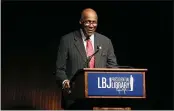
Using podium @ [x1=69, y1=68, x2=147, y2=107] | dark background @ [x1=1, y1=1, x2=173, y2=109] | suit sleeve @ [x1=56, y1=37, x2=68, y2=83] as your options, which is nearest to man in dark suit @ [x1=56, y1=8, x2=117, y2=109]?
suit sleeve @ [x1=56, y1=37, x2=68, y2=83]

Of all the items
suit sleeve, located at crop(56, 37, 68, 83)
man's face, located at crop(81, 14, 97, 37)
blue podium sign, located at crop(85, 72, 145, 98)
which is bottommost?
blue podium sign, located at crop(85, 72, 145, 98)

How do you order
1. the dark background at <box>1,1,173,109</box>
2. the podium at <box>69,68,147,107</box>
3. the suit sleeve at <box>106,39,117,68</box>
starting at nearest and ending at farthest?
the podium at <box>69,68,147,107</box> → the suit sleeve at <box>106,39,117,68</box> → the dark background at <box>1,1,173,109</box>

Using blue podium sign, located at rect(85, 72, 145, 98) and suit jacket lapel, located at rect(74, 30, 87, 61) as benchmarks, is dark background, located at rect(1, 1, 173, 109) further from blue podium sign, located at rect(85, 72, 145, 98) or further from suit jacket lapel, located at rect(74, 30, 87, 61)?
blue podium sign, located at rect(85, 72, 145, 98)

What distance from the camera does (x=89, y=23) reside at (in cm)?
527

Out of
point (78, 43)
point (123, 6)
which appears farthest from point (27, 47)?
point (78, 43)

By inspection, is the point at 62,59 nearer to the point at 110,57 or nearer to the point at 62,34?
the point at 110,57

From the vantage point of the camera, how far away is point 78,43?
5336 millimetres

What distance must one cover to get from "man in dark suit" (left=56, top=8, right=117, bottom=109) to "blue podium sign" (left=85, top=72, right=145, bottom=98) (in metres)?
0.39

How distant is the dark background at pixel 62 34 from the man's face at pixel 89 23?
252cm

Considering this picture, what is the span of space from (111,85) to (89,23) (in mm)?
666

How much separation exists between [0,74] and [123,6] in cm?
181

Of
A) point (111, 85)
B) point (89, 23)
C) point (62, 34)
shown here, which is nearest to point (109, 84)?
point (111, 85)

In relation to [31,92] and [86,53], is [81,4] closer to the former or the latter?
[31,92]

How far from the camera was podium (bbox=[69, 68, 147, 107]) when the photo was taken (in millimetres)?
4867
